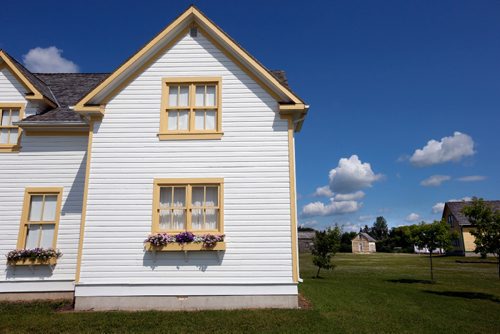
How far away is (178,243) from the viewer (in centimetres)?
1044

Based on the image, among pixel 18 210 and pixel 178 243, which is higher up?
pixel 18 210

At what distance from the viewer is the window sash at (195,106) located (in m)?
11.6

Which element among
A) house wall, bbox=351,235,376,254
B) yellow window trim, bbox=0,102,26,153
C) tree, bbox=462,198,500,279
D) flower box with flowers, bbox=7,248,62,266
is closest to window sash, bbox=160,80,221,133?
yellow window trim, bbox=0,102,26,153

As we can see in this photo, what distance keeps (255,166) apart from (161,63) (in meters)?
4.98

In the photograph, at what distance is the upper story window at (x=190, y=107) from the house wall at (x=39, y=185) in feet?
12.1

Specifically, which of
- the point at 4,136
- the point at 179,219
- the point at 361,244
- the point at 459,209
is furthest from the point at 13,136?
the point at 361,244

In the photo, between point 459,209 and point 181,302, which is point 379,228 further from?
point 181,302

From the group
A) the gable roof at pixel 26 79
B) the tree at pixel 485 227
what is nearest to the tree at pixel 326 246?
the tree at pixel 485 227

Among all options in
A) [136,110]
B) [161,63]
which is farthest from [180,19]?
[136,110]

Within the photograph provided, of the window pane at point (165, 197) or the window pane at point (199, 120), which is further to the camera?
the window pane at point (199, 120)

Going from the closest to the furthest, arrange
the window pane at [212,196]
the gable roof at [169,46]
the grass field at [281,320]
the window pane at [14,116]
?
the grass field at [281,320] < the window pane at [212,196] < the gable roof at [169,46] < the window pane at [14,116]

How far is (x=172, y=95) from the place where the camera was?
12.0m

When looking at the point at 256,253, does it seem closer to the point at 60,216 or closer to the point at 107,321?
the point at 107,321

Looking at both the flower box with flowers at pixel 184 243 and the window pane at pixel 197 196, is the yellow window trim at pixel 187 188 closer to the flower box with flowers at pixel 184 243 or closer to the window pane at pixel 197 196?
the window pane at pixel 197 196
